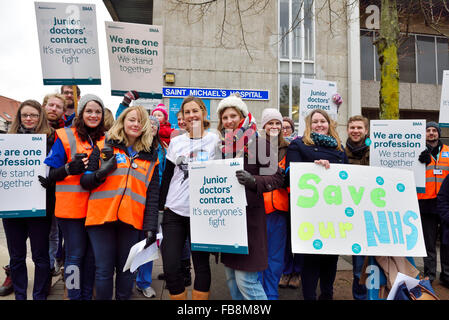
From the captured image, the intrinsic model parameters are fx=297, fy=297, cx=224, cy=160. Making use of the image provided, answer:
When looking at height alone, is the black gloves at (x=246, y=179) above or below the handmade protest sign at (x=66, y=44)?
below

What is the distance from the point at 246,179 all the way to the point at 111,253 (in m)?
1.31

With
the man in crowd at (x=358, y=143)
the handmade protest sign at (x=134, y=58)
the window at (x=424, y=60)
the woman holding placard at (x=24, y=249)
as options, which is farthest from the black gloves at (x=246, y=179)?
the window at (x=424, y=60)

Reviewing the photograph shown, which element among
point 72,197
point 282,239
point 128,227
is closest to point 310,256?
point 282,239

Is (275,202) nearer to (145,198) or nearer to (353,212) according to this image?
(353,212)

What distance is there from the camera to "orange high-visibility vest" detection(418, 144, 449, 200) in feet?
12.8

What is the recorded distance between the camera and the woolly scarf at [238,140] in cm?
249

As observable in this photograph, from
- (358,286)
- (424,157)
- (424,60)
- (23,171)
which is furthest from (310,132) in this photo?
(424,60)

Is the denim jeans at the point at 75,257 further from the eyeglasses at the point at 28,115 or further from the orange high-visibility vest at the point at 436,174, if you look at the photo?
the orange high-visibility vest at the point at 436,174

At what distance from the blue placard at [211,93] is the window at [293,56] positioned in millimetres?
840

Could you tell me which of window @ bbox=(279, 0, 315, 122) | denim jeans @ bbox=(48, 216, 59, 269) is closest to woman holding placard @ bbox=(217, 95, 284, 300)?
denim jeans @ bbox=(48, 216, 59, 269)

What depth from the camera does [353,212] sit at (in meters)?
2.64

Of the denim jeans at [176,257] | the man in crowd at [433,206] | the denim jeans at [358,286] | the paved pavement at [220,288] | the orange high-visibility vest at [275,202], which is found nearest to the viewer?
the denim jeans at [176,257]

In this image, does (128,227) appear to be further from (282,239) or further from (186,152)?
(282,239)

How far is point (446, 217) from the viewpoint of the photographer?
10.9 ft
